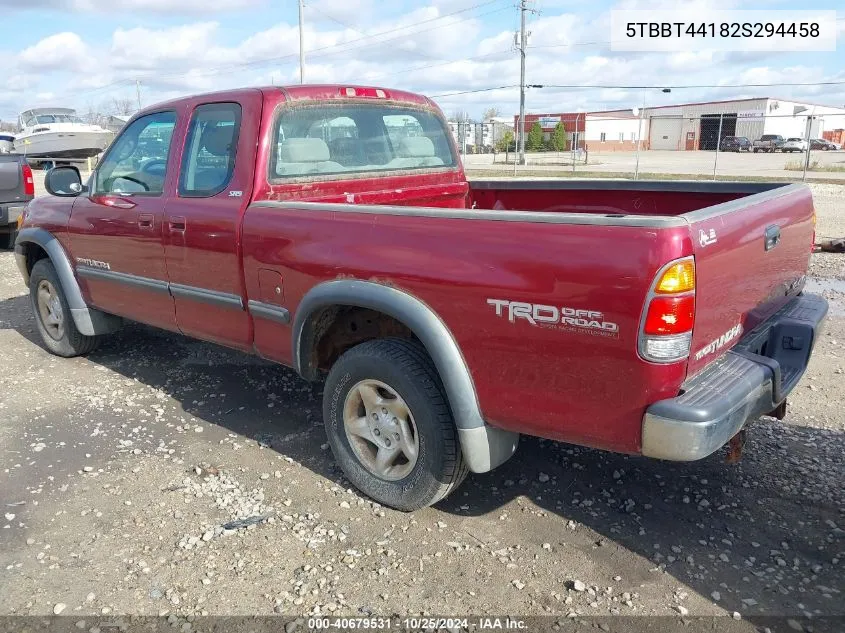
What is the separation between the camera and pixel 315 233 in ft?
10.7

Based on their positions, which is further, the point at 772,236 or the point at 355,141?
the point at 355,141

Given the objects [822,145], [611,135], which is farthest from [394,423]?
[611,135]

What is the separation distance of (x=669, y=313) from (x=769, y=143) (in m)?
50.7

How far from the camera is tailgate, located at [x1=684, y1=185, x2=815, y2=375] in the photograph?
8.13 ft

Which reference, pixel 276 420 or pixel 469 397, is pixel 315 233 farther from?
pixel 276 420

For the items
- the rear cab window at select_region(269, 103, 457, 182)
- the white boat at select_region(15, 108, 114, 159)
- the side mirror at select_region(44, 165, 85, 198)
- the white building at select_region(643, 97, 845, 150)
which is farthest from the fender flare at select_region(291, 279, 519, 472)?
the white building at select_region(643, 97, 845, 150)

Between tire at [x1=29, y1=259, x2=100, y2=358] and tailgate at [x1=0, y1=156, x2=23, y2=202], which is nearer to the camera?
tire at [x1=29, y1=259, x2=100, y2=358]

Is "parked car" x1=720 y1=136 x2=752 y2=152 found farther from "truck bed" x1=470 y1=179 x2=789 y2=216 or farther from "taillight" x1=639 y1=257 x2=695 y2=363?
"taillight" x1=639 y1=257 x2=695 y2=363

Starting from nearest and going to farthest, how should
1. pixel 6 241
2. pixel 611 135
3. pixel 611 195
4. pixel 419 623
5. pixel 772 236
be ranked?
pixel 419 623 < pixel 772 236 < pixel 611 195 < pixel 6 241 < pixel 611 135

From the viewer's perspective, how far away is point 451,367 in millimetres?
2838

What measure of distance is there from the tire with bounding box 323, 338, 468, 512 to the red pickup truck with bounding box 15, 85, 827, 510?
10mm

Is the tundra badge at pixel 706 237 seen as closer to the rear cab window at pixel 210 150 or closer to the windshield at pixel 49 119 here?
the rear cab window at pixel 210 150

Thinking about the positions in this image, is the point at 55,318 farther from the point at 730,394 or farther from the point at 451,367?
the point at 730,394

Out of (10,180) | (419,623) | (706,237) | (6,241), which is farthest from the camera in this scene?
(6,241)
